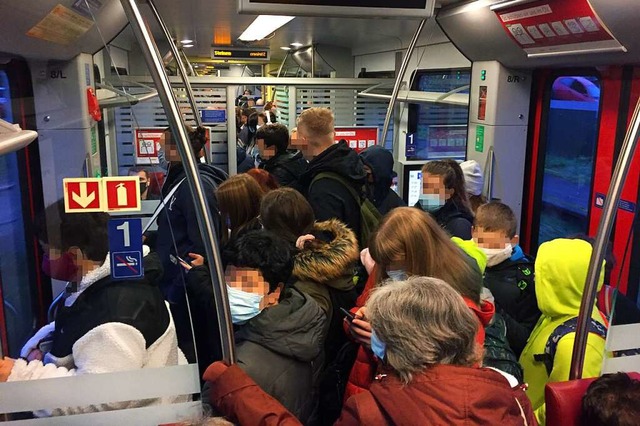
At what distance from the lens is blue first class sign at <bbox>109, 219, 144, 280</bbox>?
1.81 metres

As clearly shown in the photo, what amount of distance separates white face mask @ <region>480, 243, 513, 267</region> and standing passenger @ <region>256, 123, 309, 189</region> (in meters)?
1.90

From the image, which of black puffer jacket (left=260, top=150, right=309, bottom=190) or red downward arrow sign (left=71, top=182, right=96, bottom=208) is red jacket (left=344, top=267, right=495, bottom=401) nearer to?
red downward arrow sign (left=71, top=182, right=96, bottom=208)

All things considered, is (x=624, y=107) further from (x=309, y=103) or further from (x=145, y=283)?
(x=309, y=103)

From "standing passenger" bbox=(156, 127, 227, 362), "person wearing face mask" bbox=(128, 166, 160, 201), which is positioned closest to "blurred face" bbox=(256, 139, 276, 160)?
"standing passenger" bbox=(156, 127, 227, 362)

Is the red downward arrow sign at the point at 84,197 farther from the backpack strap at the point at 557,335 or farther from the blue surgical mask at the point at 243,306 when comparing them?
the backpack strap at the point at 557,335

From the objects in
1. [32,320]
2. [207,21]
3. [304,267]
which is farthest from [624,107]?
[207,21]

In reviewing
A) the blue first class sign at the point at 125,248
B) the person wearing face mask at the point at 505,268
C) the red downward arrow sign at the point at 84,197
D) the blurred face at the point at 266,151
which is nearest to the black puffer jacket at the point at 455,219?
the person wearing face mask at the point at 505,268

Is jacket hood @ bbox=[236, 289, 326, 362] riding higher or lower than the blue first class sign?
lower

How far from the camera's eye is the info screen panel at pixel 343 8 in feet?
9.62

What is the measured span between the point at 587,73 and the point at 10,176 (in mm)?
3443

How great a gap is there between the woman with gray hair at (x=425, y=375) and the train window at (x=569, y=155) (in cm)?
278

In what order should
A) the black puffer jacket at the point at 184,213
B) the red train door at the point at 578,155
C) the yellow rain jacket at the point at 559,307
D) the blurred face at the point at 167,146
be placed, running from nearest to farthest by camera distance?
the yellow rain jacket at the point at 559,307 < the blurred face at the point at 167,146 < the black puffer jacket at the point at 184,213 < the red train door at the point at 578,155

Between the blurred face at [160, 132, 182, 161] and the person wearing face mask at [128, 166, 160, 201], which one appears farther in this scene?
the blurred face at [160, 132, 182, 161]

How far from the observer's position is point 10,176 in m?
3.16
